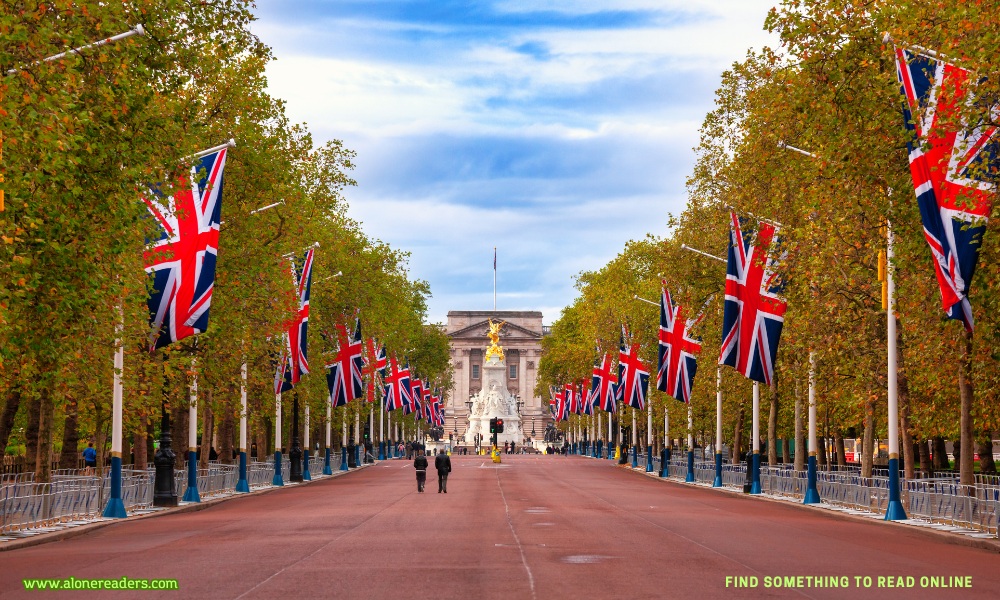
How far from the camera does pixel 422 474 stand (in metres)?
53.2

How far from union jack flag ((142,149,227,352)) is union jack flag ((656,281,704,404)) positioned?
27516 millimetres

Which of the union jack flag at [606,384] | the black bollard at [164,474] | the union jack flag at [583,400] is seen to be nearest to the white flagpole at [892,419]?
the black bollard at [164,474]

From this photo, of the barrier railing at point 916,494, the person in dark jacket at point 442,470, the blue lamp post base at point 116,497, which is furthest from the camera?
the person in dark jacket at point 442,470

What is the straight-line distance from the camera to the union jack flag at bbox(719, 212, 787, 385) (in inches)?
1634

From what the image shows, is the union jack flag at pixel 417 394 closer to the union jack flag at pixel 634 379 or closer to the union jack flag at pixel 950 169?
the union jack flag at pixel 634 379

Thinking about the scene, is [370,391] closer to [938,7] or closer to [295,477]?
[295,477]

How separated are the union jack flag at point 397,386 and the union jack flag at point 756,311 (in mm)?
52656

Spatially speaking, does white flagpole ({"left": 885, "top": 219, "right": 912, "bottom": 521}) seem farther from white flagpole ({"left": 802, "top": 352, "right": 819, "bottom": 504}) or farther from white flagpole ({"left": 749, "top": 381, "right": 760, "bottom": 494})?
white flagpole ({"left": 749, "top": 381, "right": 760, "bottom": 494})

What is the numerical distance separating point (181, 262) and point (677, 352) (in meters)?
29.1

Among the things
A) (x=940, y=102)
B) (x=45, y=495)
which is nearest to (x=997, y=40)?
(x=940, y=102)

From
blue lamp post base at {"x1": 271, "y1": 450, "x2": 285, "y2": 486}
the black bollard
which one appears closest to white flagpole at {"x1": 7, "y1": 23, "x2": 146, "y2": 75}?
the black bollard

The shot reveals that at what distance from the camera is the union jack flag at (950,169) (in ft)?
80.8

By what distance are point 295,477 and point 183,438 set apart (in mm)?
13739

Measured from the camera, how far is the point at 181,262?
31750 millimetres
